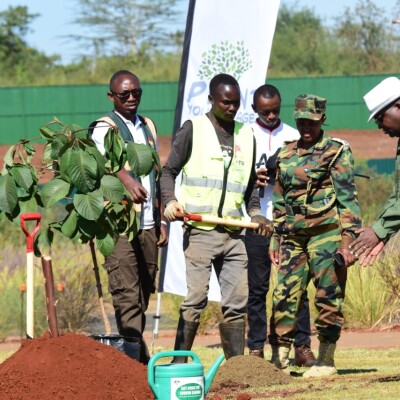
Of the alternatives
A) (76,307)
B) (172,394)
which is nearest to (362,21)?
(76,307)

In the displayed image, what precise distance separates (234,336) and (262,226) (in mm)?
834

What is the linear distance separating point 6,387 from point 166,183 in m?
2.49

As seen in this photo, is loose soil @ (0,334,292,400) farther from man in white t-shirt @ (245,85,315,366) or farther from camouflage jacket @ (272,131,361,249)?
man in white t-shirt @ (245,85,315,366)

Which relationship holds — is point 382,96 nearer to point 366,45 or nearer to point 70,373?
point 70,373

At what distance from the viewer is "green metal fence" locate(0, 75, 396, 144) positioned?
40938 millimetres

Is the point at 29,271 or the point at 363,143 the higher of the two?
the point at 29,271

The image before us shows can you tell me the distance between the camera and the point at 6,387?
7.20 meters

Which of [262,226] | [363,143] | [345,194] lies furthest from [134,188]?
[363,143]

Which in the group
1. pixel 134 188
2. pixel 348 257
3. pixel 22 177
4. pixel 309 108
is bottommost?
pixel 348 257

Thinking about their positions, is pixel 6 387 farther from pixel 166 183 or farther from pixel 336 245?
pixel 336 245

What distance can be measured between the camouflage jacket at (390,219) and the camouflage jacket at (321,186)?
4.26 feet

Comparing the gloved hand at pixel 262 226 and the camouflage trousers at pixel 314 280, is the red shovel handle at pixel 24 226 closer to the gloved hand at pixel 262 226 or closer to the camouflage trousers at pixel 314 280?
the gloved hand at pixel 262 226

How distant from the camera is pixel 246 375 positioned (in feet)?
28.4

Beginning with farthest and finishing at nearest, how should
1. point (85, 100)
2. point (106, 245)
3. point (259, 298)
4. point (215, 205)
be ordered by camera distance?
point (85, 100)
point (259, 298)
point (215, 205)
point (106, 245)
